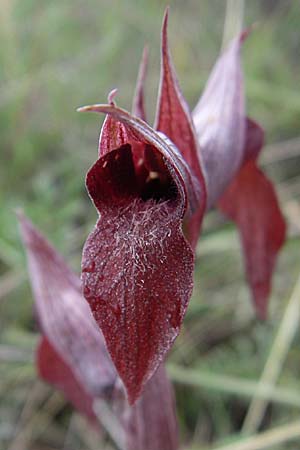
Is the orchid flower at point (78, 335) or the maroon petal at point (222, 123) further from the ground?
the maroon petal at point (222, 123)

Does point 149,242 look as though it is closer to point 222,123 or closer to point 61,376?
point 222,123

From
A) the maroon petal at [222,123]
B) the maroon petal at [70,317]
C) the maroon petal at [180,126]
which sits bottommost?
the maroon petal at [70,317]

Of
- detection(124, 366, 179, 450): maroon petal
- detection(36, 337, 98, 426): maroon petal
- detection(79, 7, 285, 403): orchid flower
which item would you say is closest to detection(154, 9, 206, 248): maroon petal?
detection(79, 7, 285, 403): orchid flower

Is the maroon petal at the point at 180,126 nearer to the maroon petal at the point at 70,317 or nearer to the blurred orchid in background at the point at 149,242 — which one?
the blurred orchid in background at the point at 149,242

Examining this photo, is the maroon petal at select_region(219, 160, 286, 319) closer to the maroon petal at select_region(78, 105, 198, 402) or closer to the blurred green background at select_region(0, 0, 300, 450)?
the blurred green background at select_region(0, 0, 300, 450)

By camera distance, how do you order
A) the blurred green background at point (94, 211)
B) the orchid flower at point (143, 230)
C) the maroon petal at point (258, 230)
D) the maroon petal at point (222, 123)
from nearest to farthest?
the orchid flower at point (143, 230)
the maroon petal at point (222, 123)
the maroon petal at point (258, 230)
the blurred green background at point (94, 211)

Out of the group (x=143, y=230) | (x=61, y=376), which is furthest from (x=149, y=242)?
(x=61, y=376)

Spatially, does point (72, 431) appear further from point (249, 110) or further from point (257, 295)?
point (249, 110)

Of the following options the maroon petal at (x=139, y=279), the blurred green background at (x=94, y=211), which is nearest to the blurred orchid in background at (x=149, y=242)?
the maroon petal at (x=139, y=279)
